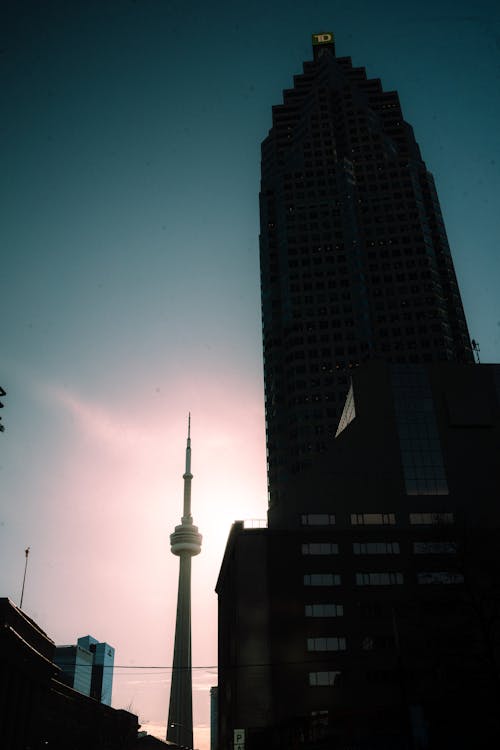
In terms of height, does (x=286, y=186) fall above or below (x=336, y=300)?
above

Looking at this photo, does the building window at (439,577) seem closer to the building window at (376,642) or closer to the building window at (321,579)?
the building window at (376,642)

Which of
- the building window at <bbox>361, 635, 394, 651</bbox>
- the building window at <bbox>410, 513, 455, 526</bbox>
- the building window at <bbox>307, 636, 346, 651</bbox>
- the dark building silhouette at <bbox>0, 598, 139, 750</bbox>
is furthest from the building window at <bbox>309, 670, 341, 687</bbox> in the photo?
the dark building silhouette at <bbox>0, 598, 139, 750</bbox>

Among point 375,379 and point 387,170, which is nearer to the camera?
point 375,379

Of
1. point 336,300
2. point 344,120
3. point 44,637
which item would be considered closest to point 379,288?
point 336,300

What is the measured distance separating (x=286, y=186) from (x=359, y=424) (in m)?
99.9

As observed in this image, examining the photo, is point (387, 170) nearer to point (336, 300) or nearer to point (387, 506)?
point (336, 300)

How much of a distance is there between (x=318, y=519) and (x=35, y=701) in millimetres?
37688

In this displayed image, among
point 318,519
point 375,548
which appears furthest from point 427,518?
point 318,519

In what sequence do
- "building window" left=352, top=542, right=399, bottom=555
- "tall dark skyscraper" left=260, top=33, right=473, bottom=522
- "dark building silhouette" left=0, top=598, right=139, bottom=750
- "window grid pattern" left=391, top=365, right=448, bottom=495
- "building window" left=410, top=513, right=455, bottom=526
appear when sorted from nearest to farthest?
"dark building silhouette" left=0, top=598, right=139, bottom=750 → "building window" left=352, top=542, right=399, bottom=555 → "building window" left=410, top=513, right=455, bottom=526 → "window grid pattern" left=391, top=365, right=448, bottom=495 → "tall dark skyscraper" left=260, top=33, right=473, bottom=522

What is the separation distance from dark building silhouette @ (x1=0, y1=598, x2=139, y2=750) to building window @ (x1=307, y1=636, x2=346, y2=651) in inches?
1014

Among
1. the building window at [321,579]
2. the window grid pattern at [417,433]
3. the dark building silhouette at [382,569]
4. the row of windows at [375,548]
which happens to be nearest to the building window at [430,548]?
the row of windows at [375,548]

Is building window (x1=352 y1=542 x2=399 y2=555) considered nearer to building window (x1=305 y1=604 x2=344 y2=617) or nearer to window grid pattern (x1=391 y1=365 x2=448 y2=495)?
building window (x1=305 y1=604 x2=344 y2=617)

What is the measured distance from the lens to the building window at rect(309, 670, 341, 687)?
66.8 metres

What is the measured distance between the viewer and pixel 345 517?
7788 centimetres
